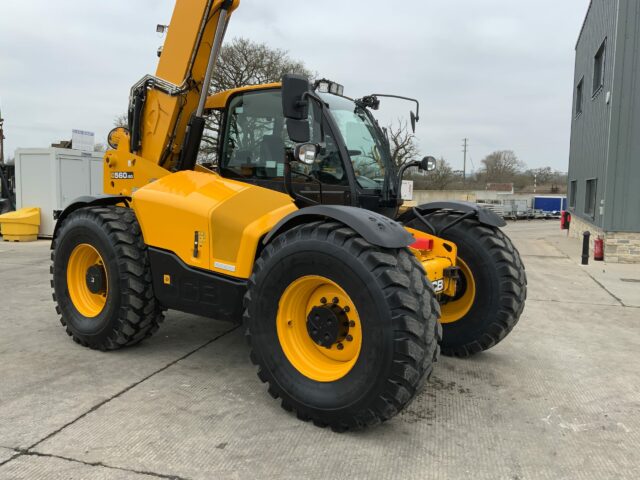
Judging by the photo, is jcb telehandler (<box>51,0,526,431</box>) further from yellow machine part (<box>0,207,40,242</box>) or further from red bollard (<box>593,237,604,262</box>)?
yellow machine part (<box>0,207,40,242</box>)

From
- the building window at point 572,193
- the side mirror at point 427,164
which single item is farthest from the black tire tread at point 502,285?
the building window at point 572,193

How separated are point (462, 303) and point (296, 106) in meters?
2.26

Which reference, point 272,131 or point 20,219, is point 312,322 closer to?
point 272,131

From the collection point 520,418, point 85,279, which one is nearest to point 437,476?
point 520,418

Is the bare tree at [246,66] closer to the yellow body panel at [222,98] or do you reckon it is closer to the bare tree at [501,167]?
the yellow body panel at [222,98]

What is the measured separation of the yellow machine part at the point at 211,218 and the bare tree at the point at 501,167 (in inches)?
2380

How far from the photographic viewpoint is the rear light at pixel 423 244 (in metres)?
3.97

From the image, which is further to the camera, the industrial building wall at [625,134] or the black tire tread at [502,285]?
the industrial building wall at [625,134]

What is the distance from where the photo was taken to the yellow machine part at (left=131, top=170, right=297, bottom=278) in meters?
3.66

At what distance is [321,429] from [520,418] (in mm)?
1320

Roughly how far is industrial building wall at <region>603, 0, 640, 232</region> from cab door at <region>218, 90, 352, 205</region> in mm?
9966

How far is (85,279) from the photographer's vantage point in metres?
4.73

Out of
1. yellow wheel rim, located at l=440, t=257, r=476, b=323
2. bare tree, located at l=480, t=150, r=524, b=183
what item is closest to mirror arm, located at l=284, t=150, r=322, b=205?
yellow wheel rim, located at l=440, t=257, r=476, b=323

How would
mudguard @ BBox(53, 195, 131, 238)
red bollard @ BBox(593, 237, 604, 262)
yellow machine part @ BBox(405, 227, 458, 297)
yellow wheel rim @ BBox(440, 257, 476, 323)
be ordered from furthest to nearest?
red bollard @ BBox(593, 237, 604, 262) → mudguard @ BBox(53, 195, 131, 238) → yellow wheel rim @ BBox(440, 257, 476, 323) → yellow machine part @ BBox(405, 227, 458, 297)
